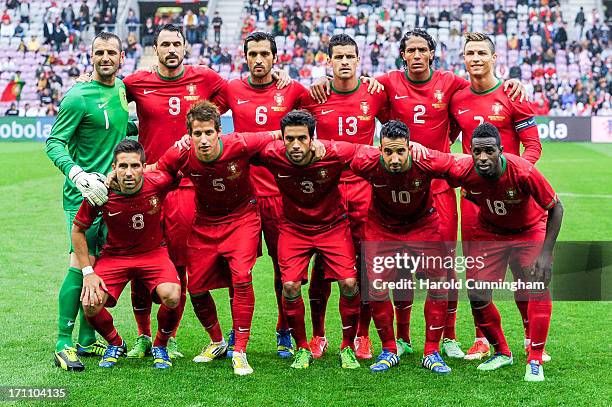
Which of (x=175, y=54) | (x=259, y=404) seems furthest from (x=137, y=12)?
(x=259, y=404)

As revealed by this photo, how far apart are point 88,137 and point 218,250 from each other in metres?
1.33

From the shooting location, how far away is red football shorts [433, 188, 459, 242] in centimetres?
680

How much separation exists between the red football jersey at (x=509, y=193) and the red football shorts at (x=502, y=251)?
0.19 ft

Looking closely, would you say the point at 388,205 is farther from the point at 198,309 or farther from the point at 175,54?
the point at 175,54

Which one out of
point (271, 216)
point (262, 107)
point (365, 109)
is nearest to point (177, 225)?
point (271, 216)

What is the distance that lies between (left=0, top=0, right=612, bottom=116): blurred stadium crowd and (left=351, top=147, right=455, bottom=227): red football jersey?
82.1ft

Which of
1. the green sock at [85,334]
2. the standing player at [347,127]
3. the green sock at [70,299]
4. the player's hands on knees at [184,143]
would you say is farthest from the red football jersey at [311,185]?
the green sock at [85,334]

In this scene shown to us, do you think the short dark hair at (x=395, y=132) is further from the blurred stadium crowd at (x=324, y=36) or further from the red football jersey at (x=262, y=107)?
the blurred stadium crowd at (x=324, y=36)

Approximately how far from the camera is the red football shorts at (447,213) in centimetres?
680

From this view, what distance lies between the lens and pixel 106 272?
645 cm

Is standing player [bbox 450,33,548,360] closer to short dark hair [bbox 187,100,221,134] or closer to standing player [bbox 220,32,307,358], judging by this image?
standing player [bbox 220,32,307,358]

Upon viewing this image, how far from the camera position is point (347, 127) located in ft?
23.1

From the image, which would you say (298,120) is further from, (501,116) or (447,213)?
(501,116)

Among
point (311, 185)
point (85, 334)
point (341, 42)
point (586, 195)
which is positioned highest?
point (341, 42)
